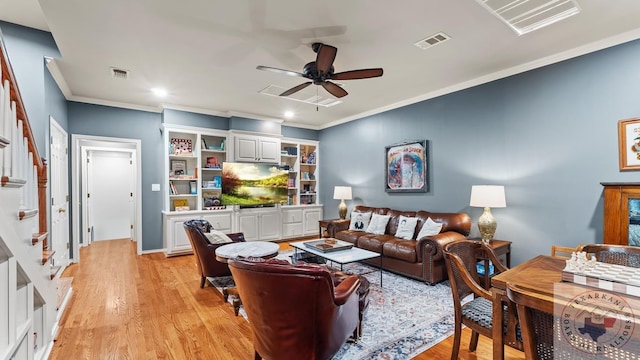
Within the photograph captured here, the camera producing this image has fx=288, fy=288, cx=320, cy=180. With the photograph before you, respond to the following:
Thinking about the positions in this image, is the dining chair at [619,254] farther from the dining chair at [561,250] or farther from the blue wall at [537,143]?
the blue wall at [537,143]

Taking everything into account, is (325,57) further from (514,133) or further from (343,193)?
(343,193)

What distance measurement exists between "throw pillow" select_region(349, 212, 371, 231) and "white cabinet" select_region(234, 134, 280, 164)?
2.23 metres

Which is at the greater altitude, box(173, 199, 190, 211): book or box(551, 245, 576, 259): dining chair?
box(173, 199, 190, 211): book

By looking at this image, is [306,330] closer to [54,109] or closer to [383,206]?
[383,206]

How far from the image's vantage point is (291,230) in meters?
6.61

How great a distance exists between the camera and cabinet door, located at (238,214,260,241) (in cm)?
584

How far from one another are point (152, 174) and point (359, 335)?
16.0 ft

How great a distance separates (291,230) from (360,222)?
2063mm

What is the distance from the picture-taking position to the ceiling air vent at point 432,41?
9.52 ft

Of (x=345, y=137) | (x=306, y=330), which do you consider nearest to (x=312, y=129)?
(x=345, y=137)

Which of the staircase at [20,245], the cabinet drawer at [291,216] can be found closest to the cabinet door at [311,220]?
the cabinet drawer at [291,216]

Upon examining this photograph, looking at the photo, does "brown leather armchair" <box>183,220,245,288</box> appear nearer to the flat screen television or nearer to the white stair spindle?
the white stair spindle

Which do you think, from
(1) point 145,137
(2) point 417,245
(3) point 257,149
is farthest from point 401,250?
(1) point 145,137

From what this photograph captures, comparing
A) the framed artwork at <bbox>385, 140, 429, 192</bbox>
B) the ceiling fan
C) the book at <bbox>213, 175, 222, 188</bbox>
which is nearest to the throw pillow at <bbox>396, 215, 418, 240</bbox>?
the framed artwork at <bbox>385, 140, 429, 192</bbox>
